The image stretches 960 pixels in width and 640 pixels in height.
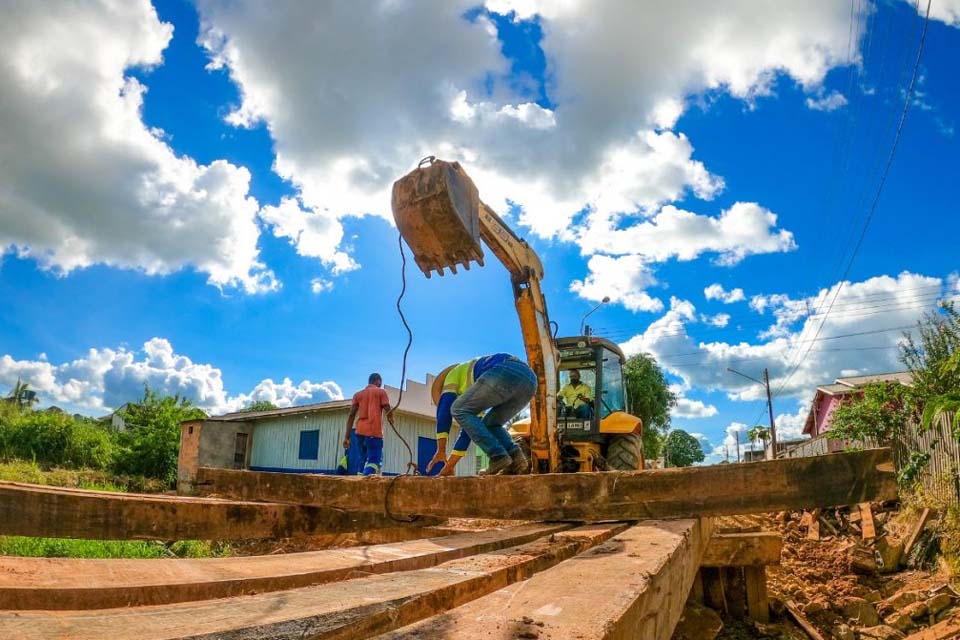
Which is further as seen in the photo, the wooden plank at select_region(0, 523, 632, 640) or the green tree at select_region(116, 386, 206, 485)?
the green tree at select_region(116, 386, 206, 485)

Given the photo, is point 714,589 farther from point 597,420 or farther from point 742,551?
point 597,420

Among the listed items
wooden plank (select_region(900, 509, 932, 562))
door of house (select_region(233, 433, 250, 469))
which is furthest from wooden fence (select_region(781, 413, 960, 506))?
door of house (select_region(233, 433, 250, 469))

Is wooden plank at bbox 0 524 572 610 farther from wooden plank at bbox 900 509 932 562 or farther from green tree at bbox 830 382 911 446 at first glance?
green tree at bbox 830 382 911 446

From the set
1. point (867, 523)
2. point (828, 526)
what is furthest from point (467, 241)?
point (828, 526)

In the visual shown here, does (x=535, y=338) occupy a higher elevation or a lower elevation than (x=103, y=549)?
higher

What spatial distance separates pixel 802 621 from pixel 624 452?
132 inches

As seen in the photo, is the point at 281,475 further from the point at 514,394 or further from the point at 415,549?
the point at 514,394

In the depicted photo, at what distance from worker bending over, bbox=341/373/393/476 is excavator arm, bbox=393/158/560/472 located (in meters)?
2.58

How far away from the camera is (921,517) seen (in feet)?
25.3

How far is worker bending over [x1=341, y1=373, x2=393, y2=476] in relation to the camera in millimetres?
8500

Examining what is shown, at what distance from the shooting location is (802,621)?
16.2 ft

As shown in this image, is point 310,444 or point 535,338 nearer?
point 535,338

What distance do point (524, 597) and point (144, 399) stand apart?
2611 centimetres

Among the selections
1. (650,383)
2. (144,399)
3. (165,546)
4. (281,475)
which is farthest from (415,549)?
(650,383)
